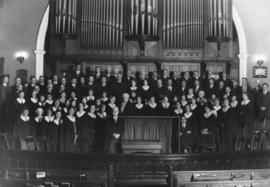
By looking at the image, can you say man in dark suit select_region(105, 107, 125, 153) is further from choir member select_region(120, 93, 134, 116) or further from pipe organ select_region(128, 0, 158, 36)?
pipe organ select_region(128, 0, 158, 36)

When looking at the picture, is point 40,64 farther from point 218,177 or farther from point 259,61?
point 218,177

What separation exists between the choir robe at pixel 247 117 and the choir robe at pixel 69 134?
3128 mm

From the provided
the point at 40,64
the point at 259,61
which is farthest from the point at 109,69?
the point at 259,61

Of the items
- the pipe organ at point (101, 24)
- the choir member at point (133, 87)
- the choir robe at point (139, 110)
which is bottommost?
the choir robe at point (139, 110)

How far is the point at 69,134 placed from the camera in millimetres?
10133

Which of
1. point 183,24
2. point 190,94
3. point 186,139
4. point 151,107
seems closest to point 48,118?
point 151,107

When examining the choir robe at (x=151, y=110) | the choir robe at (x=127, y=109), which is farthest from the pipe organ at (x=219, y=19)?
the choir robe at (x=127, y=109)

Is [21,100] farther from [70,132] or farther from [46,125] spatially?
[70,132]

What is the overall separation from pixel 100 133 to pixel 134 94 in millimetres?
1010

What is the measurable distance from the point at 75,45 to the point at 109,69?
1.07 meters

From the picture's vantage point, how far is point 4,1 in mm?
12406

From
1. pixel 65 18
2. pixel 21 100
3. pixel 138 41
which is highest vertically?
pixel 65 18

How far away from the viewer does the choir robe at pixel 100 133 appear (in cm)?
1025

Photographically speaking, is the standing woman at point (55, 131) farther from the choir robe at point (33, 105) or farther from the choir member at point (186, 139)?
the choir member at point (186, 139)
